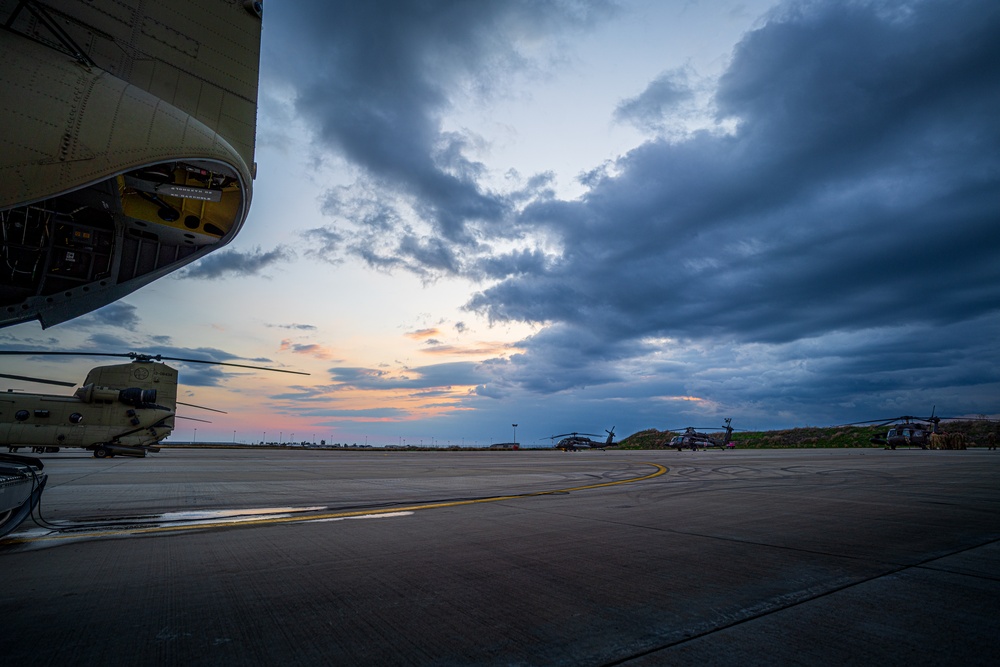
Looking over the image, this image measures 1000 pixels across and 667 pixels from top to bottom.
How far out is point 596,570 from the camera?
3559mm

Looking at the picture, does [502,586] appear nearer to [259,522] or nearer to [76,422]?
[259,522]

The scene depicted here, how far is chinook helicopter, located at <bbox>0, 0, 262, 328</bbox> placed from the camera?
5.22 metres

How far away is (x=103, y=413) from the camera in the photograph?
2194cm

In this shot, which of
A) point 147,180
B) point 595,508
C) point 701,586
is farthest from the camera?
point 147,180

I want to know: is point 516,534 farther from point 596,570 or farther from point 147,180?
point 147,180

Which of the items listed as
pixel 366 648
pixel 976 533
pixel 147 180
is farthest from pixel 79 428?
pixel 976 533

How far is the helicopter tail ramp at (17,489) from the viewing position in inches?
150

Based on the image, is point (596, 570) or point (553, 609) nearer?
point (553, 609)

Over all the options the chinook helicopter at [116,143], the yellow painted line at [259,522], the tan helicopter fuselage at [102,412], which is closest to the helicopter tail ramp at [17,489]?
the yellow painted line at [259,522]

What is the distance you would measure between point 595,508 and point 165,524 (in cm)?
568

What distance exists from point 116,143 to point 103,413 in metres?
22.8

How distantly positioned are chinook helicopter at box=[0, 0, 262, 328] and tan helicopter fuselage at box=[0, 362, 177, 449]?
1628cm

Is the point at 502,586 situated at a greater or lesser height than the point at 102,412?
lesser

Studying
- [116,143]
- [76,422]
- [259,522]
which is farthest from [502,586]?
[76,422]
